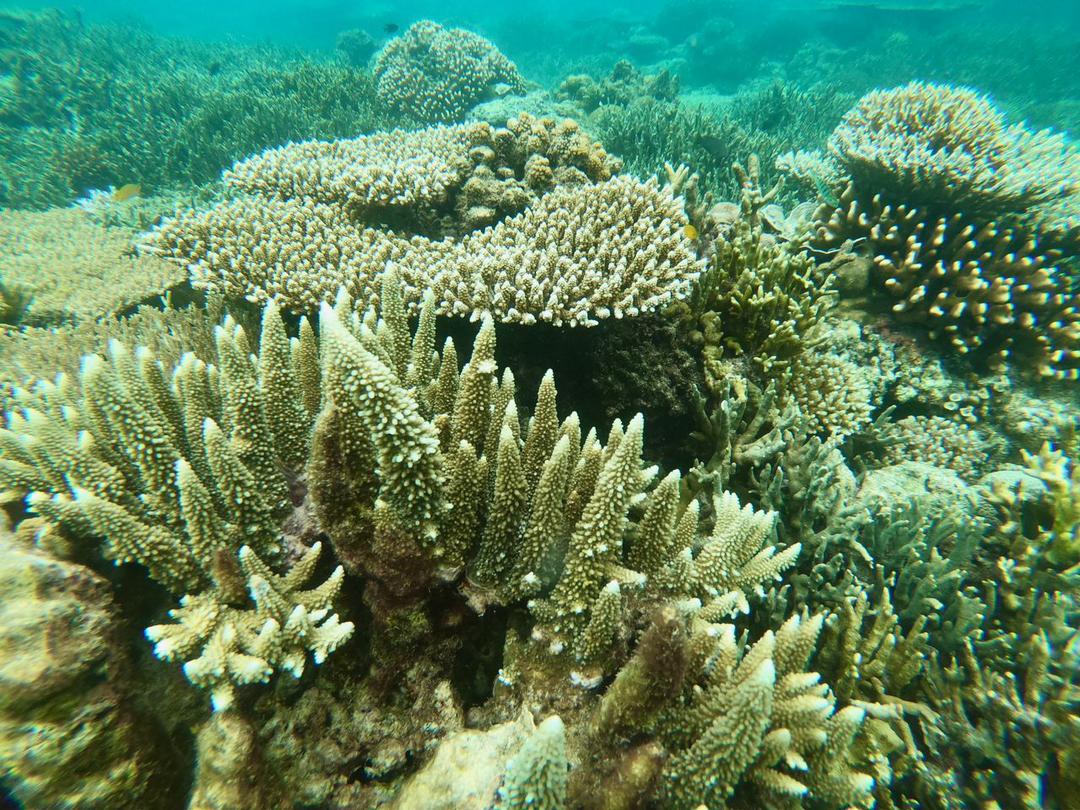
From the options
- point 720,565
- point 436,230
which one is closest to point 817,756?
point 720,565

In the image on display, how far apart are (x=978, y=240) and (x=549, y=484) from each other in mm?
6069

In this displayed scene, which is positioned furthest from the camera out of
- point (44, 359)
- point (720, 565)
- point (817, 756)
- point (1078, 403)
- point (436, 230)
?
point (436, 230)

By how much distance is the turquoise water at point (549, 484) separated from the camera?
1.89 meters

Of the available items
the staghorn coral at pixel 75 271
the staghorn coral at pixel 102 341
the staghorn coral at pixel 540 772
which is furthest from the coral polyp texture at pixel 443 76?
the staghorn coral at pixel 540 772

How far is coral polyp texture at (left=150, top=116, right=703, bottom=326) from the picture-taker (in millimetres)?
3801

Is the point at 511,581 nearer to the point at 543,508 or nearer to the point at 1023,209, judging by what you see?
the point at 543,508

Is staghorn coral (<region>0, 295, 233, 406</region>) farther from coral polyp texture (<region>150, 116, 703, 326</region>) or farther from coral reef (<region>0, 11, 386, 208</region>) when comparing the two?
coral reef (<region>0, 11, 386, 208</region>)

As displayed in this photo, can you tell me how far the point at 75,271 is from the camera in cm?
595

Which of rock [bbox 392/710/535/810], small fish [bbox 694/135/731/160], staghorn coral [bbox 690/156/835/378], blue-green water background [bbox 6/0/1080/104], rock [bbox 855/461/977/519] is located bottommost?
rock [bbox 392/710/535/810]

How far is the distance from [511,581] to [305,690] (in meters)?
0.97

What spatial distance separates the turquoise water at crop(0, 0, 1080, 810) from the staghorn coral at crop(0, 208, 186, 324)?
7 centimetres

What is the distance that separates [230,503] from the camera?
2207 mm

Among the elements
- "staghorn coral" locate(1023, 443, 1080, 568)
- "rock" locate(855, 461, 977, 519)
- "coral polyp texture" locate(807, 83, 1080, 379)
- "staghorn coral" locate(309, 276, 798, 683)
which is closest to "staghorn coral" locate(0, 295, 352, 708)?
"staghorn coral" locate(309, 276, 798, 683)

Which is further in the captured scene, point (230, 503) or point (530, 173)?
point (530, 173)
